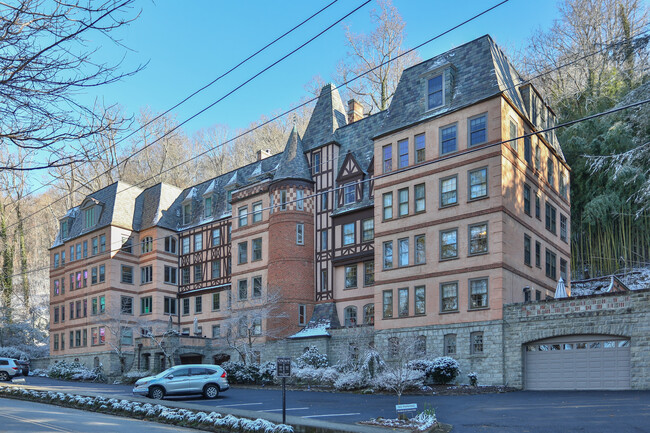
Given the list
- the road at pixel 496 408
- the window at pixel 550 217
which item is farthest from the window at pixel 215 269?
the window at pixel 550 217

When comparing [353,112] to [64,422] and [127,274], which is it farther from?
[64,422]

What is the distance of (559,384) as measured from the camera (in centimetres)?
2755

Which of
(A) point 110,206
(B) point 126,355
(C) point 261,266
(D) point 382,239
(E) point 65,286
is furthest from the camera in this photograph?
(E) point 65,286

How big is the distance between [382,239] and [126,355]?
23.9 metres

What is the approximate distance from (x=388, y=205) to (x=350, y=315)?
7.84 m

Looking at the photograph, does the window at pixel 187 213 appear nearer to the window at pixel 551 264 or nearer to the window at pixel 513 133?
the window at pixel 551 264

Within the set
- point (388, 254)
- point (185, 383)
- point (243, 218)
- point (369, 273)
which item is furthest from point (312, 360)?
point (243, 218)

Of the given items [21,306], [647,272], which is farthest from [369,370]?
[21,306]

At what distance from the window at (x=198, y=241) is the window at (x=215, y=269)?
2.09 metres

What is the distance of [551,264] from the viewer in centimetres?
3691

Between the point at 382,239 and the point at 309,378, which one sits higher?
Result: the point at 382,239

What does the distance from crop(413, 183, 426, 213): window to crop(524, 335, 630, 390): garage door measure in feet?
29.4

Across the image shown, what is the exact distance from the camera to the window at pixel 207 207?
1975 inches

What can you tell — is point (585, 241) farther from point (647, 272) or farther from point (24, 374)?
point (24, 374)
